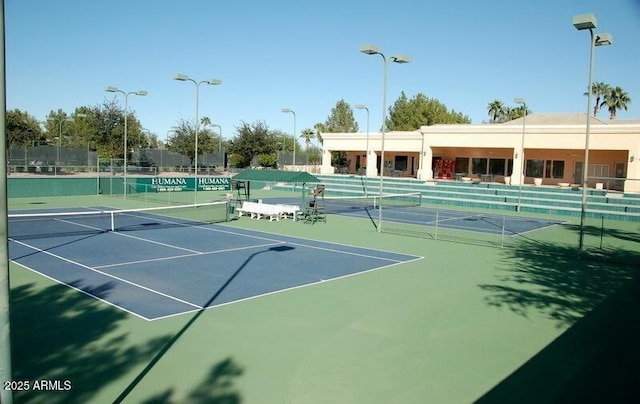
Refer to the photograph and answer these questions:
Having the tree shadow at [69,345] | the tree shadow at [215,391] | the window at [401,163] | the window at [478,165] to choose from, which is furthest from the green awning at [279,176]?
the window at [401,163]

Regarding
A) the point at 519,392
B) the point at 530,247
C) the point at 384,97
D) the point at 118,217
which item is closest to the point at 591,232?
the point at 530,247

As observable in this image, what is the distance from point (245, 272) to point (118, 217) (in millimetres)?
14886

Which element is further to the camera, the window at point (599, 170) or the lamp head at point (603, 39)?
the window at point (599, 170)

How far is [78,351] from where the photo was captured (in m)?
7.91

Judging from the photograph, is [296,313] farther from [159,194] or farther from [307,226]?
[159,194]

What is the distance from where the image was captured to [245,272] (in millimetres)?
13859

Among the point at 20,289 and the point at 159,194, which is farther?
the point at 159,194

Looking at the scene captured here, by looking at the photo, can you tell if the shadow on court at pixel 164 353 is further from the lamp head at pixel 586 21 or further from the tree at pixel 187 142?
the tree at pixel 187 142

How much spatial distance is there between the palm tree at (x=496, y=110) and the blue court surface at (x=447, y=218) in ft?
201

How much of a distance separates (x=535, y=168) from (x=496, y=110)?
48.0 metres

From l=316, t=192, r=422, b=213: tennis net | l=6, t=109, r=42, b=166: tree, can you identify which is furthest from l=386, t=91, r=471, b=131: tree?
l=6, t=109, r=42, b=166: tree

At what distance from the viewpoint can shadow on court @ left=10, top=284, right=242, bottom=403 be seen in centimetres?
661

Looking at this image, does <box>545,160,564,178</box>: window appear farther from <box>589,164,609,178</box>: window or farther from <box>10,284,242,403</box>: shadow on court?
<box>10,284,242,403</box>: shadow on court

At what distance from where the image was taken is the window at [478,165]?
163ft
